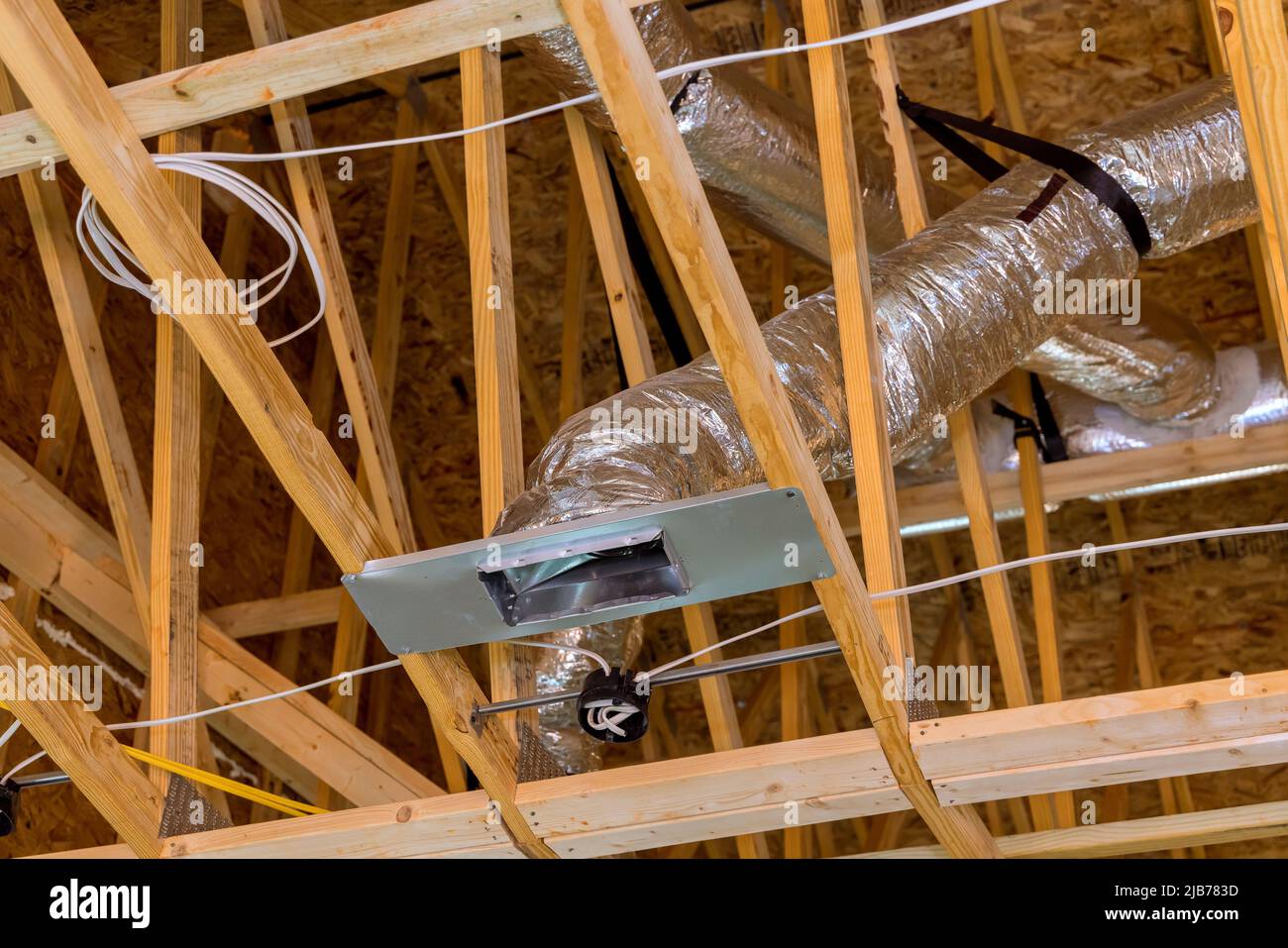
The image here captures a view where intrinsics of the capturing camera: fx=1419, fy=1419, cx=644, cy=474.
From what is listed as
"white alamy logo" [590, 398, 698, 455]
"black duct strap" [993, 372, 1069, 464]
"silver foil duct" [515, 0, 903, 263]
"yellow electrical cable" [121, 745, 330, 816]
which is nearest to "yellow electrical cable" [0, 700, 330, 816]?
"yellow electrical cable" [121, 745, 330, 816]

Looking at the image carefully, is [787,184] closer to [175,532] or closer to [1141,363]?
[1141,363]

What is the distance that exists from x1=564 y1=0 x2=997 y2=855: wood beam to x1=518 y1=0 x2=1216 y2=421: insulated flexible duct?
4.27 feet

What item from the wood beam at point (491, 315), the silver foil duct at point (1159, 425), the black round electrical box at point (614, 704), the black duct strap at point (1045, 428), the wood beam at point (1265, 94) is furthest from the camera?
the black duct strap at point (1045, 428)

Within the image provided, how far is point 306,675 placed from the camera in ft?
16.1

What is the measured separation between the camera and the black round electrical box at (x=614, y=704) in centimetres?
219

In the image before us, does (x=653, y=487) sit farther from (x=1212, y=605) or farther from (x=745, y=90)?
(x=1212, y=605)

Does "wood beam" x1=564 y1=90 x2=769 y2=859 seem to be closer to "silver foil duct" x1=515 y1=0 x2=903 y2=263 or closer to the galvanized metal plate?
"silver foil duct" x1=515 y1=0 x2=903 y2=263

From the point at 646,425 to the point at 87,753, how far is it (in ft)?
3.70

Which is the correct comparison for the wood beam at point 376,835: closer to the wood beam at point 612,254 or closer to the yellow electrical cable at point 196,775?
the yellow electrical cable at point 196,775

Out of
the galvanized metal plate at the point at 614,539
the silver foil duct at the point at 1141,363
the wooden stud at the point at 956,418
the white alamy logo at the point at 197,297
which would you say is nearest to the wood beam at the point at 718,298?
the galvanized metal plate at the point at 614,539

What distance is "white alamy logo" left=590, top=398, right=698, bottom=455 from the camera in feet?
7.64

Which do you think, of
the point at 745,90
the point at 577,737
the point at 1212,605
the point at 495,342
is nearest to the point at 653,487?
the point at 495,342

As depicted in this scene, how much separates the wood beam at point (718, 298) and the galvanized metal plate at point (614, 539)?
0.04 m
